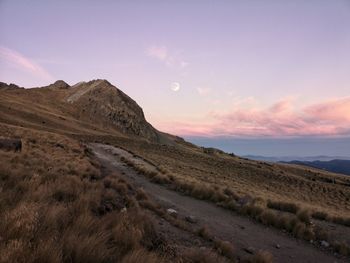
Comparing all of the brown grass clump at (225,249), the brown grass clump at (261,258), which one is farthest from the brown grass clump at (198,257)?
the brown grass clump at (261,258)

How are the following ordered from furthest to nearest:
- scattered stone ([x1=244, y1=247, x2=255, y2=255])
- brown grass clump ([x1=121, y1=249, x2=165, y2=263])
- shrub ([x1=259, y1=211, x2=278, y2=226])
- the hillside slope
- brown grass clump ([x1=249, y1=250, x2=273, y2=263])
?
the hillside slope → shrub ([x1=259, y1=211, x2=278, y2=226]) → scattered stone ([x1=244, y1=247, x2=255, y2=255]) → brown grass clump ([x1=249, y1=250, x2=273, y2=263]) → brown grass clump ([x1=121, y1=249, x2=165, y2=263])

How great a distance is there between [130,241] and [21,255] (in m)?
2.42

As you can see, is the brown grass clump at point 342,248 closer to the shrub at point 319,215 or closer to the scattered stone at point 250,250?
the scattered stone at point 250,250

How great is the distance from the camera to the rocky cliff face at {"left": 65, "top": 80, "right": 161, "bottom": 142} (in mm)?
111000

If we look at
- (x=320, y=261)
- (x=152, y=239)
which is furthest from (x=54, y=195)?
(x=320, y=261)

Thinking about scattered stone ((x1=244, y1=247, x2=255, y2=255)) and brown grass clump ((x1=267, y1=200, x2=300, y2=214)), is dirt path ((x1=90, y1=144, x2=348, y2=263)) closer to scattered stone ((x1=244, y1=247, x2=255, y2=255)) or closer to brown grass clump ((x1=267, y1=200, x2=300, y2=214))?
scattered stone ((x1=244, y1=247, x2=255, y2=255))

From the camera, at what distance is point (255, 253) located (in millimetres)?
9523

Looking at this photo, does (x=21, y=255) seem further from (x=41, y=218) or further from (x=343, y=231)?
(x=343, y=231)

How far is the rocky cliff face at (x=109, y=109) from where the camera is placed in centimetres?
11100

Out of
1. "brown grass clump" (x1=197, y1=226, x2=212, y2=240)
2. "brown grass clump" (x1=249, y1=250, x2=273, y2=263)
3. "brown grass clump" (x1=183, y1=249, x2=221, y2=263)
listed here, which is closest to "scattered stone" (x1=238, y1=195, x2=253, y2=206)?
"brown grass clump" (x1=197, y1=226, x2=212, y2=240)

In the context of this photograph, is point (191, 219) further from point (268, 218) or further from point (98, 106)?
point (98, 106)

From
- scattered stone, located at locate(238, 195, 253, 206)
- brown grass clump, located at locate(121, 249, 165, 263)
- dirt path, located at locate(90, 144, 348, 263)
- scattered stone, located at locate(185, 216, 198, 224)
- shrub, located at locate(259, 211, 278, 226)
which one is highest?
brown grass clump, located at locate(121, 249, 165, 263)

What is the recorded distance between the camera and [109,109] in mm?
113125

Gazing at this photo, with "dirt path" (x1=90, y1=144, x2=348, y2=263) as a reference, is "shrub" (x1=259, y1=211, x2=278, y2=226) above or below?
above
